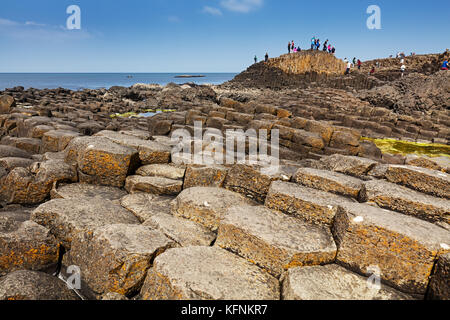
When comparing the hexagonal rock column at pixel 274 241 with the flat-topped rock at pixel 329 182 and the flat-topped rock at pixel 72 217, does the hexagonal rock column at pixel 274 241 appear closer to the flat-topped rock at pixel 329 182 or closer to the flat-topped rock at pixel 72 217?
the flat-topped rock at pixel 329 182

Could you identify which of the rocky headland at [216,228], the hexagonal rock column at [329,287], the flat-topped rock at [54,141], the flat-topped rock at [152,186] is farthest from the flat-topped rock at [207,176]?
the flat-topped rock at [54,141]

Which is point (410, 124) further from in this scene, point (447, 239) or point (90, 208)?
point (90, 208)

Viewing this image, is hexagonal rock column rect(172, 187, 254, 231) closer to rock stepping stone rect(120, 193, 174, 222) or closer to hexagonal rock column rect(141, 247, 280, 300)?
rock stepping stone rect(120, 193, 174, 222)

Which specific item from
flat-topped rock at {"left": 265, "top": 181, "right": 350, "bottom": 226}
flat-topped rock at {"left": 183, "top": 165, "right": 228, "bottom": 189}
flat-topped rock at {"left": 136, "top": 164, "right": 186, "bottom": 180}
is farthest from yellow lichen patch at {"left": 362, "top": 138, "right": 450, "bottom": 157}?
flat-topped rock at {"left": 136, "top": 164, "right": 186, "bottom": 180}

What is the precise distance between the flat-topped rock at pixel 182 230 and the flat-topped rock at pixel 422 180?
2947mm

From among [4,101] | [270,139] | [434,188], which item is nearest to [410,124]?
[270,139]

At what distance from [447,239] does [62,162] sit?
6.70m

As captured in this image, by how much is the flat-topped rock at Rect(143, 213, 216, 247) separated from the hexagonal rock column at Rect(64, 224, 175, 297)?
0.19 meters

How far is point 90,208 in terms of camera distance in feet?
14.3

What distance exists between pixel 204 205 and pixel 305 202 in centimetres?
154

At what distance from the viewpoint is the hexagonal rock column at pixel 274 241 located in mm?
3012

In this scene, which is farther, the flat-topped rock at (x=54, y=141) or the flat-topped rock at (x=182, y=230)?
the flat-topped rock at (x=54, y=141)

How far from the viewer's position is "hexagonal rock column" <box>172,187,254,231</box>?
4184mm
